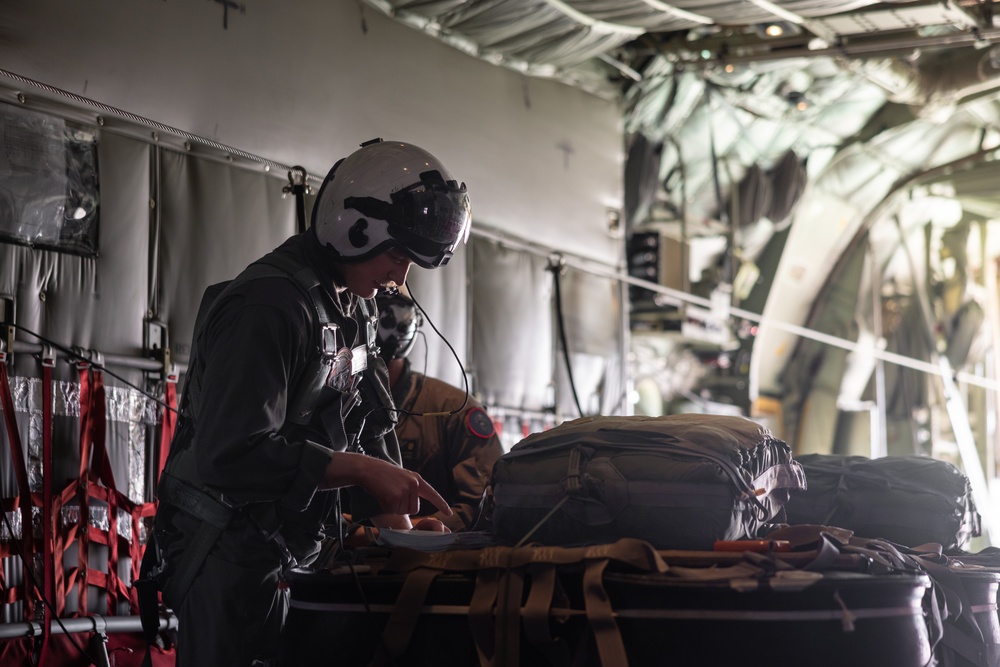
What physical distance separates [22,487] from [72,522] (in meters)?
0.30

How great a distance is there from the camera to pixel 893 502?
10.5 ft

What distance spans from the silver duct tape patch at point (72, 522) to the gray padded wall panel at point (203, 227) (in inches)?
24.6

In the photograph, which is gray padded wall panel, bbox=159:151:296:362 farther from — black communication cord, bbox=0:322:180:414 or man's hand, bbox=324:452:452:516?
man's hand, bbox=324:452:452:516

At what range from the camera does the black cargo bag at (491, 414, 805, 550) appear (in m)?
2.14

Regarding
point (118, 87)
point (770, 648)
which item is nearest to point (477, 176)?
point (118, 87)

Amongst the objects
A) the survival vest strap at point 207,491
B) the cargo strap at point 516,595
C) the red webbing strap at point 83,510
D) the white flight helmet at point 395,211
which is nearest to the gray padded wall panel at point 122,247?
the red webbing strap at point 83,510

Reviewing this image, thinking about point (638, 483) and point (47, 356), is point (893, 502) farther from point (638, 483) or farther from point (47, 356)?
point (47, 356)

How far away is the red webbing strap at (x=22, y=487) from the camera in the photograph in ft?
11.0

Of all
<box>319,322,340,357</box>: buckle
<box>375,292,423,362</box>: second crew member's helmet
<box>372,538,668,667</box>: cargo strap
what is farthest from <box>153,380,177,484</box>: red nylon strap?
<box>372,538,668,667</box>: cargo strap

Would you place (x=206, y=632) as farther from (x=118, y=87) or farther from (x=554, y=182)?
(x=554, y=182)

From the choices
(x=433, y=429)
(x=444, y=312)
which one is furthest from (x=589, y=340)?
(x=433, y=429)

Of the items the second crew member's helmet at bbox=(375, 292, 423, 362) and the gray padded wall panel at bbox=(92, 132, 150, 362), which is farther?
the second crew member's helmet at bbox=(375, 292, 423, 362)

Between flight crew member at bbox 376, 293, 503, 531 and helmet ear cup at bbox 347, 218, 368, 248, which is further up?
helmet ear cup at bbox 347, 218, 368, 248

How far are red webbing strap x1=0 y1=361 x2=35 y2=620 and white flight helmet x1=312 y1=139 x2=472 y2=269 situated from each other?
131 centimetres
